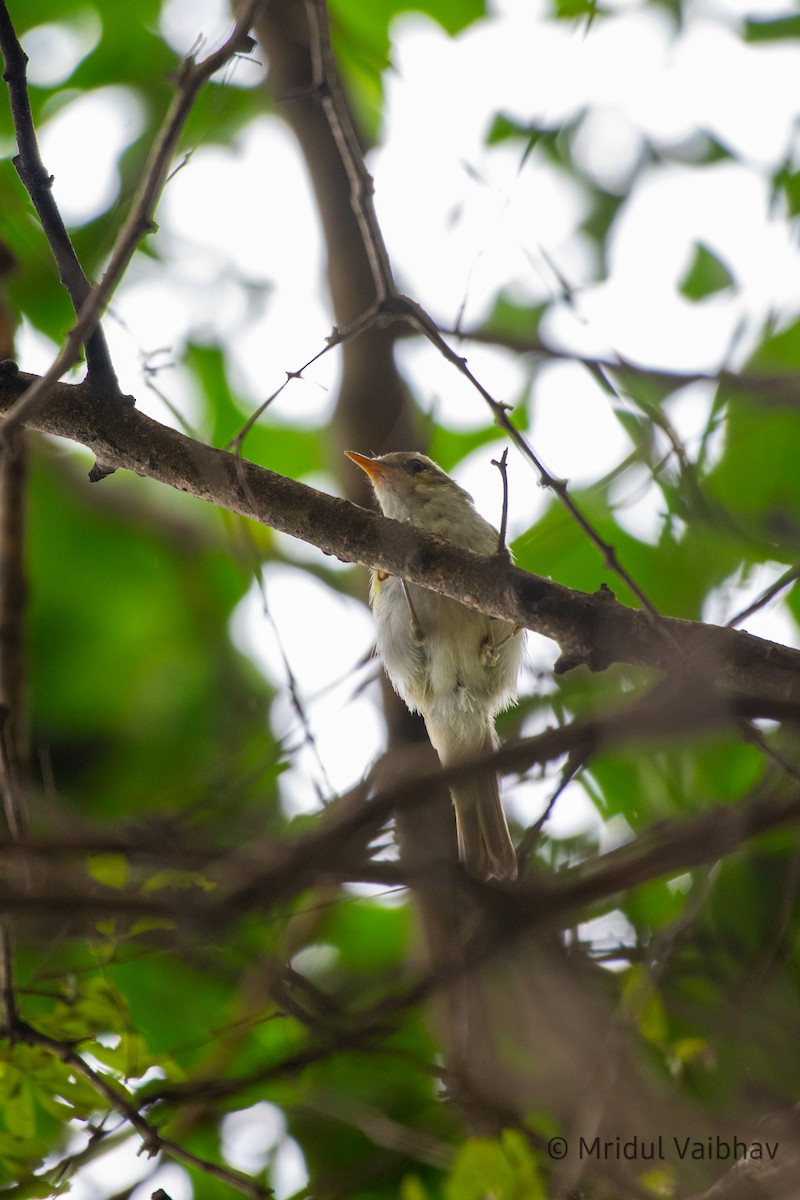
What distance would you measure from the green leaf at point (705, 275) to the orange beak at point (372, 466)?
53.3 inches

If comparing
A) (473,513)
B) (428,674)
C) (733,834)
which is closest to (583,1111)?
(733,834)

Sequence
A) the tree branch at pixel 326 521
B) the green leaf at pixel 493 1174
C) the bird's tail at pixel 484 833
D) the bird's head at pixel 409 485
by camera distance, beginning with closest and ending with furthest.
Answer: the green leaf at pixel 493 1174
the tree branch at pixel 326 521
the bird's tail at pixel 484 833
the bird's head at pixel 409 485

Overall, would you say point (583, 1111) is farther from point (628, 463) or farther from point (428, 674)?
point (428, 674)

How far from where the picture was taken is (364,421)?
424 cm

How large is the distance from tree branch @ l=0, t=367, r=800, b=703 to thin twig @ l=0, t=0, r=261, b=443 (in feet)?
1.52

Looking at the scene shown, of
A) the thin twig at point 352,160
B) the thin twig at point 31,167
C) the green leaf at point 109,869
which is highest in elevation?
the thin twig at point 352,160

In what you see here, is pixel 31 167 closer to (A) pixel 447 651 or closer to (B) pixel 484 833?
(A) pixel 447 651

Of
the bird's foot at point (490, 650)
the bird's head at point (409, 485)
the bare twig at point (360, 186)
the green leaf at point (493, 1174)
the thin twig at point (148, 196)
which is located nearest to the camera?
the thin twig at point (148, 196)

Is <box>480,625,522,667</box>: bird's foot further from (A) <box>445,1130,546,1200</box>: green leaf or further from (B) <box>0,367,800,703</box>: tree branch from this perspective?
(A) <box>445,1130,546,1200</box>: green leaf

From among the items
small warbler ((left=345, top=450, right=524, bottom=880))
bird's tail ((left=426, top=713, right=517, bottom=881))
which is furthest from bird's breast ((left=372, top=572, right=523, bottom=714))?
bird's tail ((left=426, top=713, right=517, bottom=881))

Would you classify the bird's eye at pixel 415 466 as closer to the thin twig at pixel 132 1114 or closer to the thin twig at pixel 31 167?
the thin twig at pixel 31 167

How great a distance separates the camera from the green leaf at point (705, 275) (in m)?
4.09

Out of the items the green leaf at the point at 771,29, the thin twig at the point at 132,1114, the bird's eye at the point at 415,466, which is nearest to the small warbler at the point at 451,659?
the bird's eye at the point at 415,466

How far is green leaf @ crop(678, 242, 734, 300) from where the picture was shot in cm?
409
